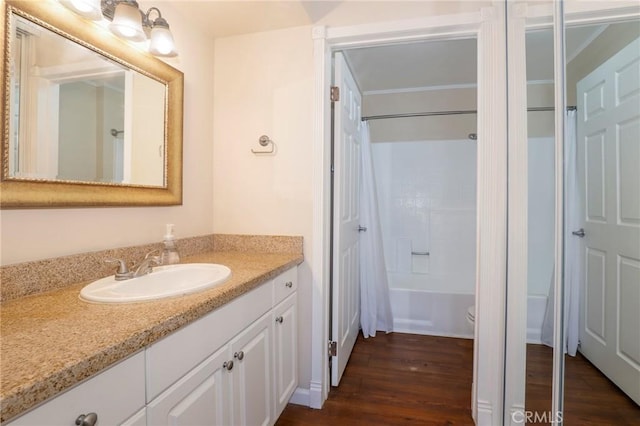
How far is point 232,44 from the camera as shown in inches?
70.8

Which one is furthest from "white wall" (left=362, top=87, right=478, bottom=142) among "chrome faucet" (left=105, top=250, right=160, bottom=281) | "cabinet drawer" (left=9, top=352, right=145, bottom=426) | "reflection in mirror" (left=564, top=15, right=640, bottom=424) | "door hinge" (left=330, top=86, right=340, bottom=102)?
"cabinet drawer" (left=9, top=352, right=145, bottom=426)

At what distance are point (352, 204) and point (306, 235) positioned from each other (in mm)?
594

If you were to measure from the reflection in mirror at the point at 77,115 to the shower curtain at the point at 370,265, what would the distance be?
169 cm

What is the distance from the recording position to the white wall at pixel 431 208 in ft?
9.87

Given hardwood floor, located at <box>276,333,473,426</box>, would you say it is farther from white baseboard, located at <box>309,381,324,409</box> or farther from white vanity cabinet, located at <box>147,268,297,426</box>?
white vanity cabinet, located at <box>147,268,297,426</box>

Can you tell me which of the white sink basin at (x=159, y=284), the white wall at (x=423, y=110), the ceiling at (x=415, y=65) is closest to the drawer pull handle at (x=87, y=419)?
the white sink basin at (x=159, y=284)

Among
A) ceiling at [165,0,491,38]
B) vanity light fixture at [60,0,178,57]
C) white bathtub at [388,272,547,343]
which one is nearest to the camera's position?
vanity light fixture at [60,0,178,57]

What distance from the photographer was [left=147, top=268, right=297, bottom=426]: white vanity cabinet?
2.53ft

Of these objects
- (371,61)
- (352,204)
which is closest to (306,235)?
(352,204)

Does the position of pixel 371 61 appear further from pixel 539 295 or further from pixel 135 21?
pixel 539 295

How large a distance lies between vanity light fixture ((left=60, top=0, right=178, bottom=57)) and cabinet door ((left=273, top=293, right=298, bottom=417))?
4.09 ft

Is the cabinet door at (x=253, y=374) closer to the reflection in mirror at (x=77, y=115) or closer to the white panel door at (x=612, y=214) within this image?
the reflection in mirror at (x=77, y=115)

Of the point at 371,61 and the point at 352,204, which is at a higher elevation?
the point at 371,61

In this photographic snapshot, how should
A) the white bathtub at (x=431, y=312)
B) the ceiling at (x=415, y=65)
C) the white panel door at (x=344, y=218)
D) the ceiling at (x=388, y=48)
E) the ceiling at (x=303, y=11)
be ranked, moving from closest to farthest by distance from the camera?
the ceiling at (x=388, y=48)
the ceiling at (x=303, y=11)
the white panel door at (x=344, y=218)
the ceiling at (x=415, y=65)
the white bathtub at (x=431, y=312)
